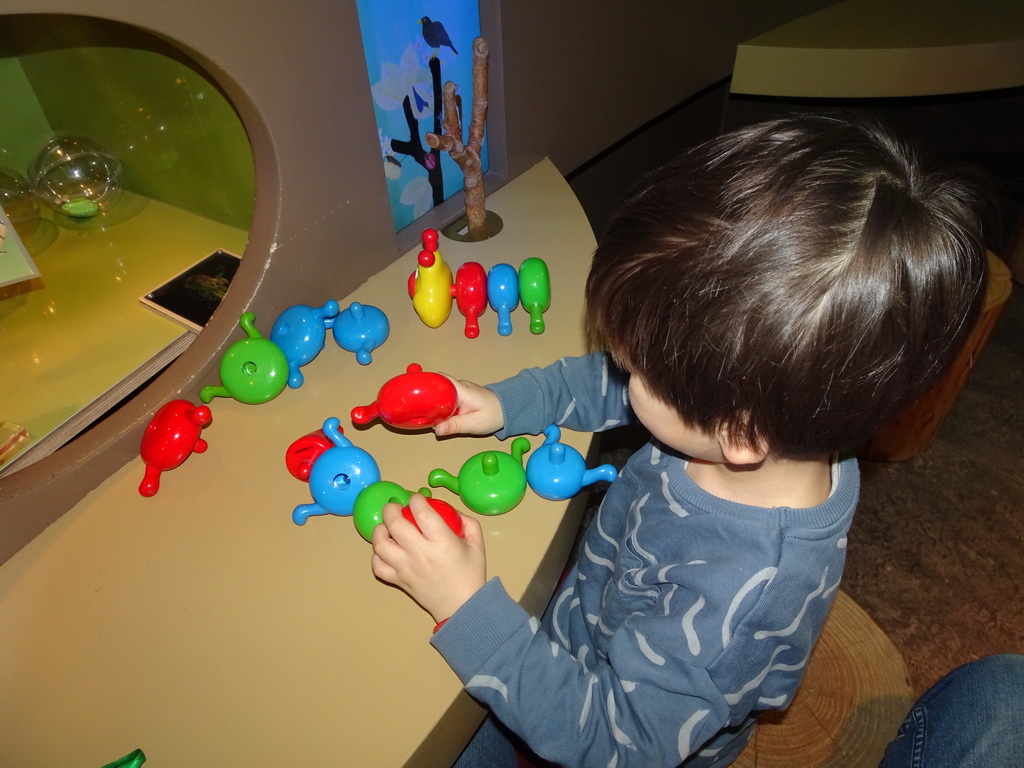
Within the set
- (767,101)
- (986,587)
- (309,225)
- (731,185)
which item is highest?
(731,185)

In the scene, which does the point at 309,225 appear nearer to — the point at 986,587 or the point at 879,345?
the point at 879,345

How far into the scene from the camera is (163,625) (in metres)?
0.54

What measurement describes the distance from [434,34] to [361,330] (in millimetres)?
362

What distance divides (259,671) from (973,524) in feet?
4.44

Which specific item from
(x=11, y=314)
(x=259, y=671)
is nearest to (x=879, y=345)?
(x=259, y=671)

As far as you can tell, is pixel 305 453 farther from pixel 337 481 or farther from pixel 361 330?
pixel 361 330

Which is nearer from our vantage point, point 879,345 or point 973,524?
point 879,345

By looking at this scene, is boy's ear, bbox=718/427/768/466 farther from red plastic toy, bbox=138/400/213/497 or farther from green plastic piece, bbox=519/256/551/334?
red plastic toy, bbox=138/400/213/497

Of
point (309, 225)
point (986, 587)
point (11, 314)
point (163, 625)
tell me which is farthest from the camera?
point (986, 587)

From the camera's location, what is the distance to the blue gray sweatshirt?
19.7 inches

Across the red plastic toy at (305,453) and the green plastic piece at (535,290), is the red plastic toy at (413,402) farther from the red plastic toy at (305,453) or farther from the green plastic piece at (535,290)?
the green plastic piece at (535,290)

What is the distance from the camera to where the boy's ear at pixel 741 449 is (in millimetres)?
501

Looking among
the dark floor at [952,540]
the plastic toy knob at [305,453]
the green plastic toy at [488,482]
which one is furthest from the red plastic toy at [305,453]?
the dark floor at [952,540]

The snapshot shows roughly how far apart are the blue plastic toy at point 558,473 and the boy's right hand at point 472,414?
0.19ft
